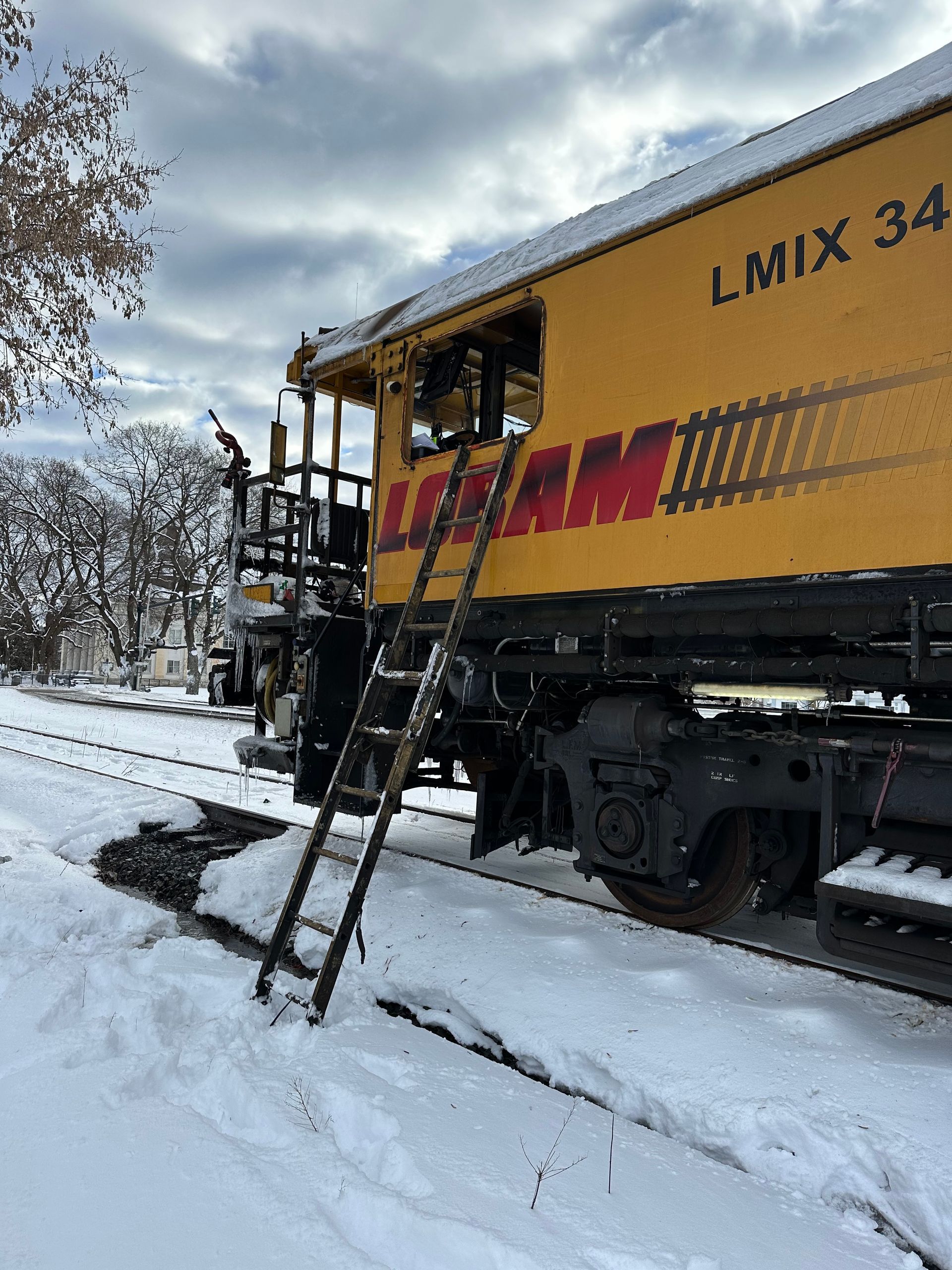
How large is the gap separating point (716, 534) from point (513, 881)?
3.14 meters

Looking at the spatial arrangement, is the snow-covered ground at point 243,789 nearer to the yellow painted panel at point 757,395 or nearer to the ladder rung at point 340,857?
the ladder rung at point 340,857

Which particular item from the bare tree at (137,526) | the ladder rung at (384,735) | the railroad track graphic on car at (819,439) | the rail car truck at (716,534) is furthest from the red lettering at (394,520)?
the bare tree at (137,526)

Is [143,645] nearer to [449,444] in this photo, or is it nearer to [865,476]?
[449,444]

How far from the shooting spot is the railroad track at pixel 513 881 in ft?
12.4

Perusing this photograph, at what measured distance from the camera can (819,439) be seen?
3199mm

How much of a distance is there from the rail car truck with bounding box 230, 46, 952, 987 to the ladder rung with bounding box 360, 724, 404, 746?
0.03 meters

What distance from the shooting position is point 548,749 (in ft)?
14.8

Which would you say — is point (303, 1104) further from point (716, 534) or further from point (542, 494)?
point (542, 494)

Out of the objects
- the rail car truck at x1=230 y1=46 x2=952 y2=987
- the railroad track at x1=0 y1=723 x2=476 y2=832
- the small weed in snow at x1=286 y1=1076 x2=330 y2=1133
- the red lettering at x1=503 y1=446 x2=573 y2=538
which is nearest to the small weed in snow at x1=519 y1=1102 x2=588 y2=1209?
the small weed in snow at x1=286 y1=1076 x2=330 y2=1133

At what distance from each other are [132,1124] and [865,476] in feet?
11.3

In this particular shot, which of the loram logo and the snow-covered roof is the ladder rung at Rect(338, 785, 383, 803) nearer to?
the loram logo

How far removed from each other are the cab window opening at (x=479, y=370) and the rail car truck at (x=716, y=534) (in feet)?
0.07

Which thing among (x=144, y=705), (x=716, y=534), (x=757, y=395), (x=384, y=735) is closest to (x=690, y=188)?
(x=757, y=395)

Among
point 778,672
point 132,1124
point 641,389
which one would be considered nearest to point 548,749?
point 778,672
